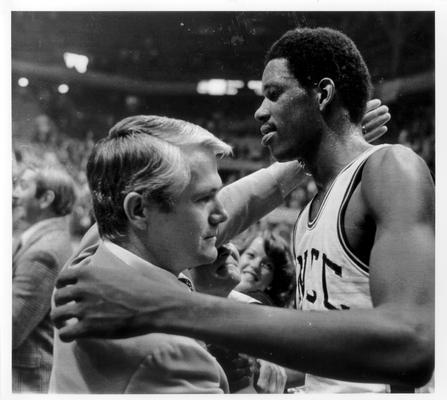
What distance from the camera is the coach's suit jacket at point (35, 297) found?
5.12 feet

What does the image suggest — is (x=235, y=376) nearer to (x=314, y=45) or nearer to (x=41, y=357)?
(x=41, y=357)

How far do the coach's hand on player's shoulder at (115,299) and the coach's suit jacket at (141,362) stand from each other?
2 cm

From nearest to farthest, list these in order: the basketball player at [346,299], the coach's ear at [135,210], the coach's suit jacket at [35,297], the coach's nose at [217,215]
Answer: the basketball player at [346,299] < the coach's ear at [135,210] < the coach's nose at [217,215] < the coach's suit jacket at [35,297]

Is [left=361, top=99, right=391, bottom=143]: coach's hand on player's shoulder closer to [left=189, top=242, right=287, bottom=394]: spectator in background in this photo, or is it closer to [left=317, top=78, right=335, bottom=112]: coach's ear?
[left=317, top=78, right=335, bottom=112]: coach's ear

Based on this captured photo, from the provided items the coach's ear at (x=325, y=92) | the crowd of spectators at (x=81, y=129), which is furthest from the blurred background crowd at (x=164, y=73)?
the coach's ear at (x=325, y=92)

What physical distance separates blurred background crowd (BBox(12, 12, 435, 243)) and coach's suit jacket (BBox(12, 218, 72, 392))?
0.19ft

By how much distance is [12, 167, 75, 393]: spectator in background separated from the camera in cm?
157

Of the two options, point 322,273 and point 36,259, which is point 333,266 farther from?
point 36,259

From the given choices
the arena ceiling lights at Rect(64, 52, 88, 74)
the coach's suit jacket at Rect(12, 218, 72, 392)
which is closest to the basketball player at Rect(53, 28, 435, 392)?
the coach's suit jacket at Rect(12, 218, 72, 392)

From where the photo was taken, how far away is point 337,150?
4.57 feet

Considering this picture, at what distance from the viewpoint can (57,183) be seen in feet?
5.24

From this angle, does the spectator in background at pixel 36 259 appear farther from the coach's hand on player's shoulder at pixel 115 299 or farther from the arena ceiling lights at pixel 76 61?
the coach's hand on player's shoulder at pixel 115 299

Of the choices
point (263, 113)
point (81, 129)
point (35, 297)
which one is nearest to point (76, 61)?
point (81, 129)
